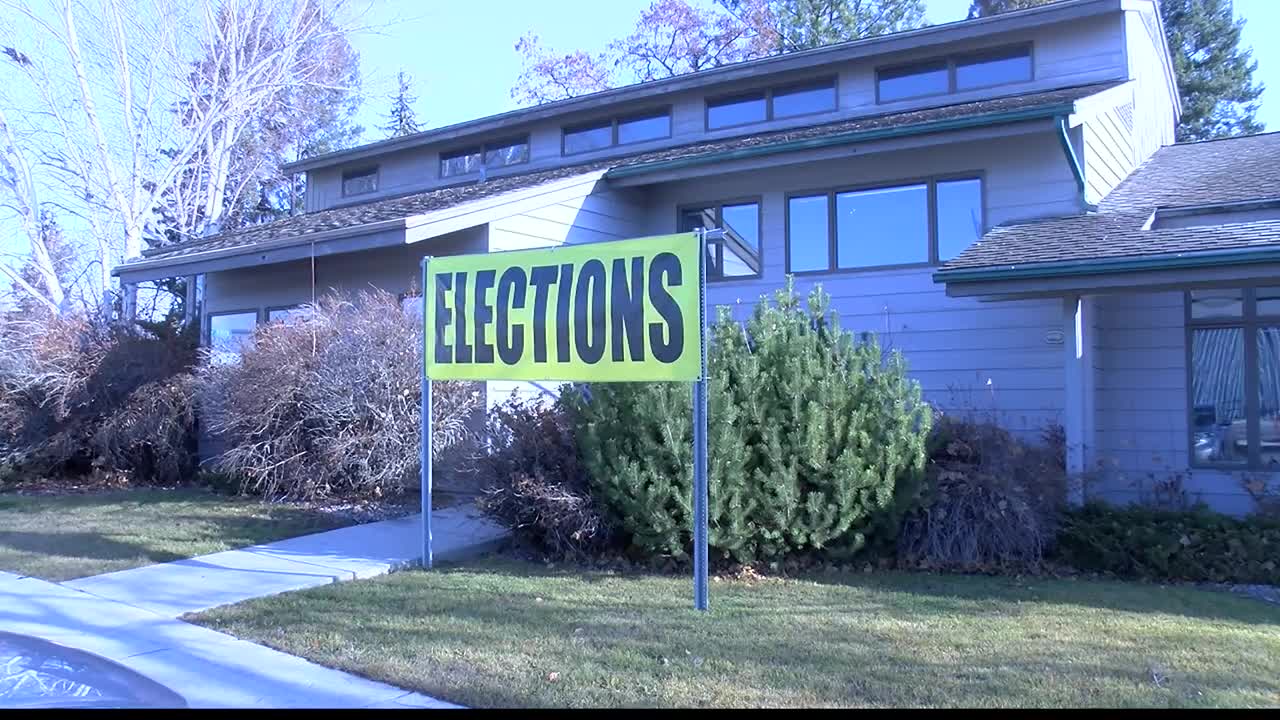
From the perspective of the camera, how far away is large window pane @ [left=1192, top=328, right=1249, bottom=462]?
34.2ft

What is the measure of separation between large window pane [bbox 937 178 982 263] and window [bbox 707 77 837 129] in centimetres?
321

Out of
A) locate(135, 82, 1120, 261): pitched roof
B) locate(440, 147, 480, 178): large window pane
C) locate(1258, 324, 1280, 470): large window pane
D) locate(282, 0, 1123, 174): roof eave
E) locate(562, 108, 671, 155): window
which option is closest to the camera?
locate(1258, 324, 1280, 470): large window pane

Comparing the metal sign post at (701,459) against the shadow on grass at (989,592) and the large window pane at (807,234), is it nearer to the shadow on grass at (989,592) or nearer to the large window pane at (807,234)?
the shadow on grass at (989,592)

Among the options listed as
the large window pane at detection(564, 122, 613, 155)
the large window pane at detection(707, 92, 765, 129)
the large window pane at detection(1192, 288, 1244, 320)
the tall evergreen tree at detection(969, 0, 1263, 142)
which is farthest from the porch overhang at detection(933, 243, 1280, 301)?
the tall evergreen tree at detection(969, 0, 1263, 142)

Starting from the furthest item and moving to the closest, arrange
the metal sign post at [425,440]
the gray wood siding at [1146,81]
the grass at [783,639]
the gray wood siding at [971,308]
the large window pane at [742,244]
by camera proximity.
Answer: the large window pane at [742,244] < the gray wood siding at [1146,81] < the gray wood siding at [971,308] < the metal sign post at [425,440] < the grass at [783,639]

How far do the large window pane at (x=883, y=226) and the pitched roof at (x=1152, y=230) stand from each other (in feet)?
3.52

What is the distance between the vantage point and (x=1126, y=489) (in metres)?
10.8

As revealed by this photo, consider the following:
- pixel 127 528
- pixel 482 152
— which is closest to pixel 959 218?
pixel 482 152

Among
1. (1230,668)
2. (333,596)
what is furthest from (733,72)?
(1230,668)

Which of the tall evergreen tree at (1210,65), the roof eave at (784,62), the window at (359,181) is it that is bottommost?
the window at (359,181)

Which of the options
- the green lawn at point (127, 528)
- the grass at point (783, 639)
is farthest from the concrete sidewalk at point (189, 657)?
the green lawn at point (127, 528)

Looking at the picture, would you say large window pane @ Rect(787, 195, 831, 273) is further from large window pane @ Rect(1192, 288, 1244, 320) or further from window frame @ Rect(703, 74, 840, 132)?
large window pane @ Rect(1192, 288, 1244, 320)

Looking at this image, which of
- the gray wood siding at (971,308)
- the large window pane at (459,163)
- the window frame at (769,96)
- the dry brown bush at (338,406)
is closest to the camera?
the gray wood siding at (971,308)

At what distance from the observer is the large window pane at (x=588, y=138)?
55.0 feet
